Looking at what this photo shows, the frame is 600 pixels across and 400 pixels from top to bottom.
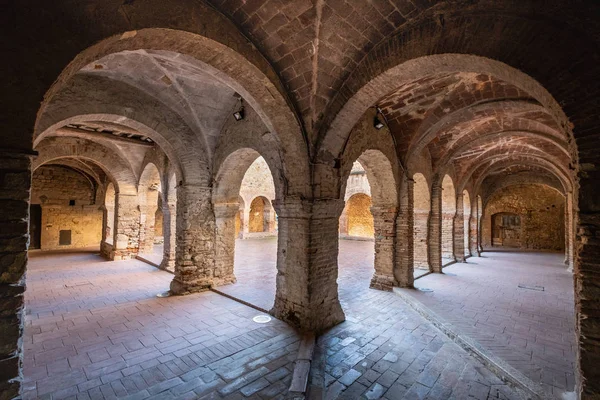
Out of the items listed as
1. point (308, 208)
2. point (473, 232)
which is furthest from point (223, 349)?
point (473, 232)

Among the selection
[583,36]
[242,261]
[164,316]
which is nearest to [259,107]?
[583,36]

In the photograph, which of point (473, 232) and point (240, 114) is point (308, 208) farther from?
point (473, 232)

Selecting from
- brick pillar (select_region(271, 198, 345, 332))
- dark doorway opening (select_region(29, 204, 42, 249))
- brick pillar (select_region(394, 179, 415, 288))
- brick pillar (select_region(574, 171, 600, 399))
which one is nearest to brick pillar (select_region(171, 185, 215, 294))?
brick pillar (select_region(271, 198, 345, 332))

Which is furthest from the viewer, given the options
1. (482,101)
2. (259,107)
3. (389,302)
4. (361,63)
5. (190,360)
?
(389,302)

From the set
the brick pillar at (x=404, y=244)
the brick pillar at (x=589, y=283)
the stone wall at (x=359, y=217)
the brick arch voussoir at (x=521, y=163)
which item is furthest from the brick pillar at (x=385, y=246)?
the stone wall at (x=359, y=217)

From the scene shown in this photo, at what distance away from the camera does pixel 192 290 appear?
6.77m

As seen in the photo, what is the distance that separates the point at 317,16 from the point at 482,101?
4.34m

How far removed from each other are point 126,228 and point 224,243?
6212mm

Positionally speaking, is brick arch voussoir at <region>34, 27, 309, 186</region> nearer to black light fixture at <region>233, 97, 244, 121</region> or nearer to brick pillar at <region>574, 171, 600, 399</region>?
black light fixture at <region>233, 97, 244, 121</region>

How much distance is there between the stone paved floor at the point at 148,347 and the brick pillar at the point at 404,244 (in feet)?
12.3

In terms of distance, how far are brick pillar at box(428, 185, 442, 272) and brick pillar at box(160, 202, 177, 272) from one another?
846 centimetres

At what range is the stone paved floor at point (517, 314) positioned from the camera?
3.83 m

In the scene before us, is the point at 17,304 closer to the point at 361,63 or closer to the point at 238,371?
the point at 238,371

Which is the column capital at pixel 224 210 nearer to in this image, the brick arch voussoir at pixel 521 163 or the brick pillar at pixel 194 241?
the brick pillar at pixel 194 241
